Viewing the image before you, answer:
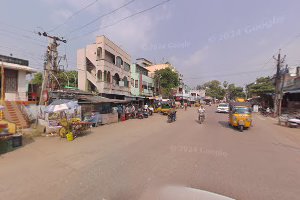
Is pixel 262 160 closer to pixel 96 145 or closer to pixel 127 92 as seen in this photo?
pixel 96 145

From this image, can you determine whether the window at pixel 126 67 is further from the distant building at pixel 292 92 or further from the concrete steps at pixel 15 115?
the distant building at pixel 292 92

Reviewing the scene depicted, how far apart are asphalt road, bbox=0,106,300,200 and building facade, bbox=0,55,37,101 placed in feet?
42.1

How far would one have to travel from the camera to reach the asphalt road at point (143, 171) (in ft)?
15.3

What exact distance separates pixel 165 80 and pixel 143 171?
44186 millimetres

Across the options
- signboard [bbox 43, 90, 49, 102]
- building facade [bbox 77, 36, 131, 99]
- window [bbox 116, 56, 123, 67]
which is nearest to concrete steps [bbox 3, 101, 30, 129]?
signboard [bbox 43, 90, 49, 102]

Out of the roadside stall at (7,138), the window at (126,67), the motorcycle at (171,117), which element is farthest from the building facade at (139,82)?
the roadside stall at (7,138)

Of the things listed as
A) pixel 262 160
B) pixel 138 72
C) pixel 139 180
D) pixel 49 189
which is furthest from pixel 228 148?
pixel 138 72

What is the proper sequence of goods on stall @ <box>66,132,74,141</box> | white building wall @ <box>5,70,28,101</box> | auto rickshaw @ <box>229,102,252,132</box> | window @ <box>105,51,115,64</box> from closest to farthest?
1. goods on stall @ <box>66,132,74,141</box>
2. auto rickshaw @ <box>229,102,252,132</box>
3. white building wall @ <box>5,70,28,101</box>
4. window @ <box>105,51,115,64</box>

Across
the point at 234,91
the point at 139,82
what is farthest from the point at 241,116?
the point at 234,91

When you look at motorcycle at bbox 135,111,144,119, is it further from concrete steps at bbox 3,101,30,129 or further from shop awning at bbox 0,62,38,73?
shop awning at bbox 0,62,38,73

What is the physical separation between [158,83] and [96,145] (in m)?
39.8

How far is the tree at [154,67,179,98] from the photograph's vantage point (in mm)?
49000

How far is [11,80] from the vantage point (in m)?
19.1

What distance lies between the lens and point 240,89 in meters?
105
